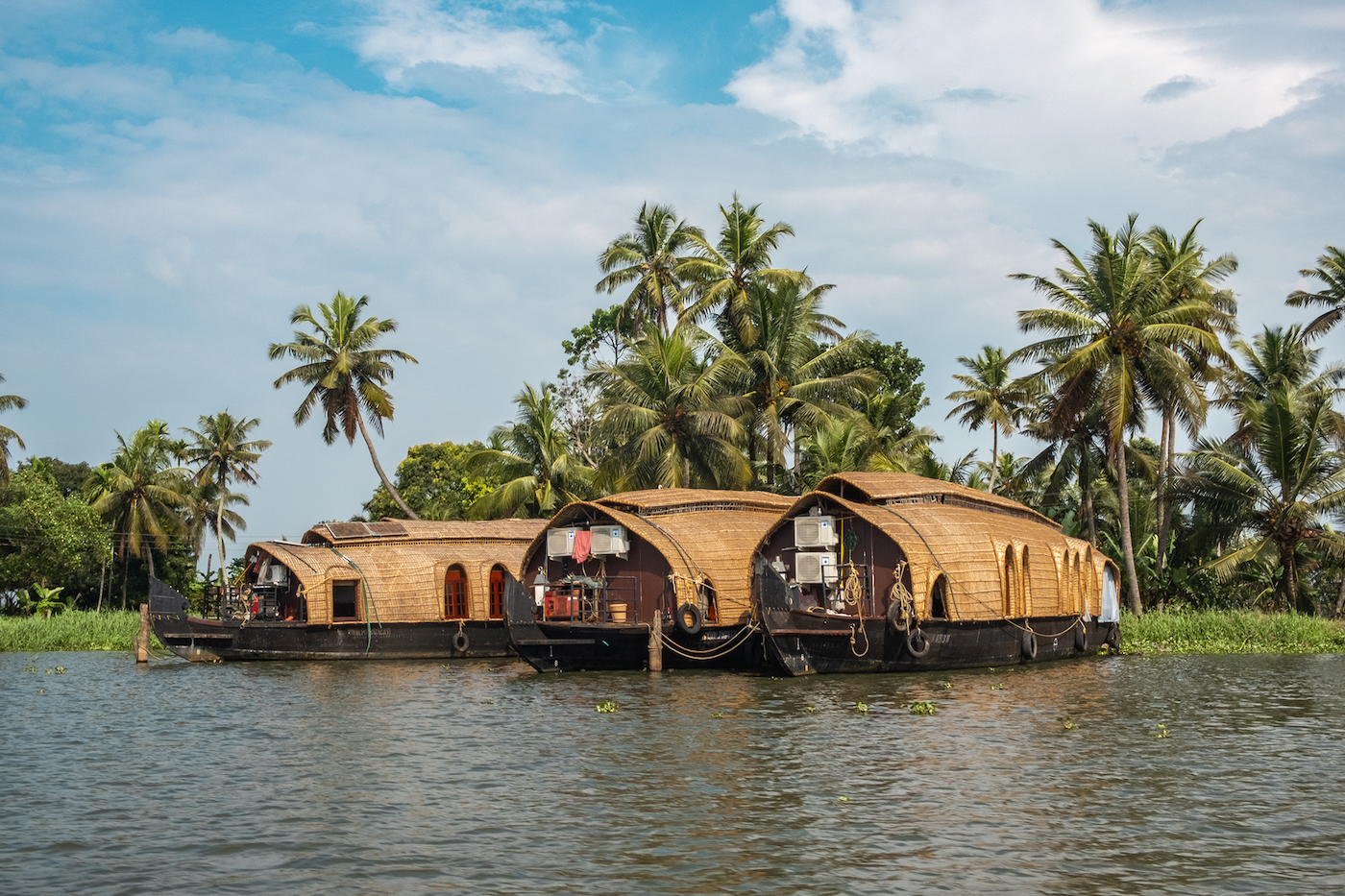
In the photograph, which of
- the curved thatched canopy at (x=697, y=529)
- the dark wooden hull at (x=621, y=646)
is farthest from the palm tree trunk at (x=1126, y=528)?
the dark wooden hull at (x=621, y=646)

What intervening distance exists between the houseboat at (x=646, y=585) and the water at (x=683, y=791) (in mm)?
3366

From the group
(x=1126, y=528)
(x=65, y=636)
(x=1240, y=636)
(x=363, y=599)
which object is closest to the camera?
(x=363, y=599)

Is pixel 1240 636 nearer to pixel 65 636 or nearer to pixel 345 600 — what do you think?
pixel 345 600

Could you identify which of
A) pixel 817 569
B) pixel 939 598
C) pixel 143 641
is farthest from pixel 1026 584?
pixel 143 641

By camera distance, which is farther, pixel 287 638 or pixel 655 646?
pixel 287 638

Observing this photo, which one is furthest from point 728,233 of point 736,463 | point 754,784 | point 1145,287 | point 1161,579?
point 754,784

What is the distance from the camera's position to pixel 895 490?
86.0 feet

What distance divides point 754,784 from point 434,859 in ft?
12.3

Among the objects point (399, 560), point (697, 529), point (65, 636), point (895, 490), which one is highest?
point (895, 490)

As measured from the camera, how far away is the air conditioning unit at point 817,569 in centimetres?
2516

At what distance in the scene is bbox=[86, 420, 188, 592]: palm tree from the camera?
160 feet

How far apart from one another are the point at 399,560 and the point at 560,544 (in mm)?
4448

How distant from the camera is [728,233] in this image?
122ft

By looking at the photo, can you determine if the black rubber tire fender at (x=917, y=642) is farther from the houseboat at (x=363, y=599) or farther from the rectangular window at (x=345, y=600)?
the rectangular window at (x=345, y=600)
